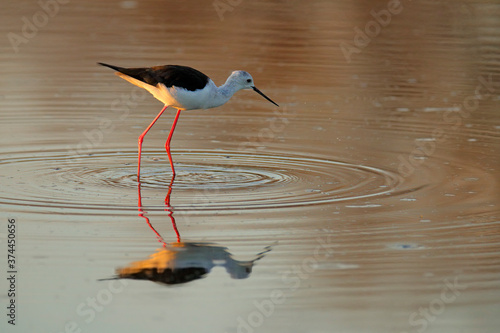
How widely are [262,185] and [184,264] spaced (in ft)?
7.13

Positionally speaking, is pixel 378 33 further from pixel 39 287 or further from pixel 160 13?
pixel 39 287

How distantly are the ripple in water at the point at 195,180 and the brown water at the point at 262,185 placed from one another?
0.03m

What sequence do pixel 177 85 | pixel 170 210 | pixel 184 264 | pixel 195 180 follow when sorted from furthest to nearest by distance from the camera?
pixel 177 85 → pixel 195 180 → pixel 170 210 → pixel 184 264

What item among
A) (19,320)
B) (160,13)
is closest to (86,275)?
(19,320)

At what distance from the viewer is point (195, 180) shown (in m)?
8.24

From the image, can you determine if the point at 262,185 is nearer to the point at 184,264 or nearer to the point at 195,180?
the point at 195,180

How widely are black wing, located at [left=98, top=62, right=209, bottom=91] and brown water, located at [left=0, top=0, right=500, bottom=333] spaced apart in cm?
85

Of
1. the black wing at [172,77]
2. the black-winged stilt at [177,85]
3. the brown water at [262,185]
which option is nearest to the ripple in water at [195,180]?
the brown water at [262,185]

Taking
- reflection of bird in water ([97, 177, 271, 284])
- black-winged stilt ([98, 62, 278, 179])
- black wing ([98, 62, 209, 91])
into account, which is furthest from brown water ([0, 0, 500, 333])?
black wing ([98, 62, 209, 91])

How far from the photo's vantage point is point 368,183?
809 cm

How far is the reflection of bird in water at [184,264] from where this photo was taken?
18.8 ft

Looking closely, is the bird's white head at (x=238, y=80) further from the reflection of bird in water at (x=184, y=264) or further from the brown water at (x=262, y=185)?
the reflection of bird in water at (x=184, y=264)

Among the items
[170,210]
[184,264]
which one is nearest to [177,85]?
[170,210]

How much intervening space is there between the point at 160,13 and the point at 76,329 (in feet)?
46.5
